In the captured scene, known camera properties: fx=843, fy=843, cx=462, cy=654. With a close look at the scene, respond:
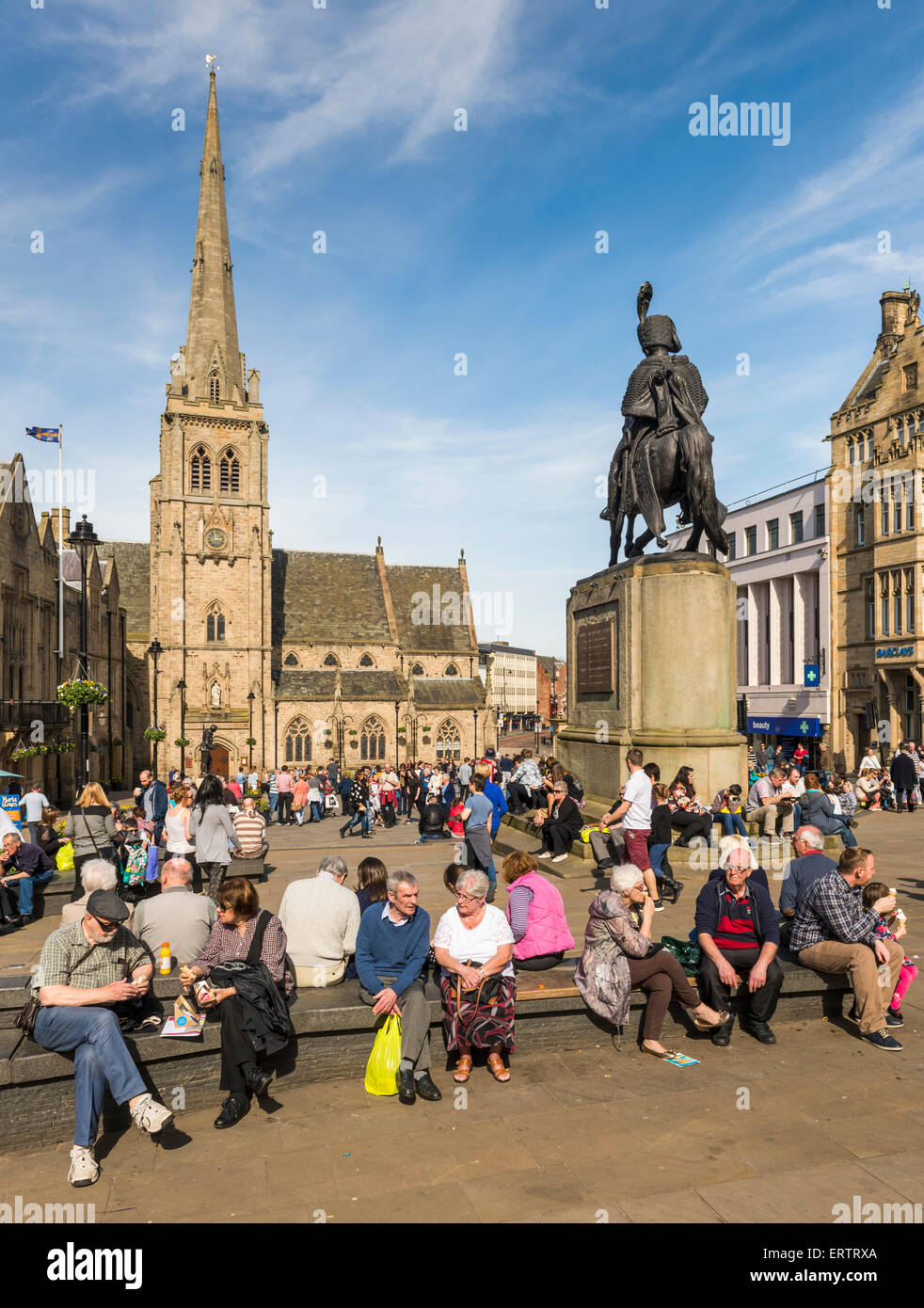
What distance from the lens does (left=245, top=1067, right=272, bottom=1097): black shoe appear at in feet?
17.1

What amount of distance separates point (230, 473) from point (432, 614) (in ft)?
69.9

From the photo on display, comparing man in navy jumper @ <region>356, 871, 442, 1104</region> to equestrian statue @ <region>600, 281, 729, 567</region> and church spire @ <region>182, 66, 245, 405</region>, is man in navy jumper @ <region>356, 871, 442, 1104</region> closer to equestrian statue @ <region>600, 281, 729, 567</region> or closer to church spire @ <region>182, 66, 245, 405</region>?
equestrian statue @ <region>600, 281, 729, 567</region>

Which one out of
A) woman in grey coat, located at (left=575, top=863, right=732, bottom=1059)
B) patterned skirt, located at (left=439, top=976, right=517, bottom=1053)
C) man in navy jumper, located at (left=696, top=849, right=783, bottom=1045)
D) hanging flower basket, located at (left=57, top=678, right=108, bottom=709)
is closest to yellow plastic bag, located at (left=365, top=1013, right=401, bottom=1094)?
patterned skirt, located at (left=439, top=976, right=517, bottom=1053)

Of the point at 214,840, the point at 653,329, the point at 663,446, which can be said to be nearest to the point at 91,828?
the point at 214,840

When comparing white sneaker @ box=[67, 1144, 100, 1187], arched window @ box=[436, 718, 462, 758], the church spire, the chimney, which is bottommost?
arched window @ box=[436, 718, 462, 758]

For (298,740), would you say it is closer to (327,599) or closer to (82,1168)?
(327,599)

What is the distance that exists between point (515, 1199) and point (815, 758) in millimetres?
37885

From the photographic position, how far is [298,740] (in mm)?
58625

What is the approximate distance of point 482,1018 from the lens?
5770 millimetres

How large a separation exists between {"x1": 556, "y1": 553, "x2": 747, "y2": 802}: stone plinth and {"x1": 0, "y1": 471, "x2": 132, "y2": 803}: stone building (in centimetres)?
2169

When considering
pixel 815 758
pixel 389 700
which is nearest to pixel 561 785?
pixel 815 758

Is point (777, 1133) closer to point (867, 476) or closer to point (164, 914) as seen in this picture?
point (164, 914)

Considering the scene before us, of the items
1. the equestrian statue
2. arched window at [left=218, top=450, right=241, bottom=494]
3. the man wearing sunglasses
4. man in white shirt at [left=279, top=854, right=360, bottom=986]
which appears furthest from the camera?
arched window at [left=218, top=450, right=241, bottom=494]

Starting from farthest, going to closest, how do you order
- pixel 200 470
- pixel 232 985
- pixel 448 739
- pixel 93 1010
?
pixel 448 739 < pixel 200 470 < pixel 232 985 < pixel 93 1010
